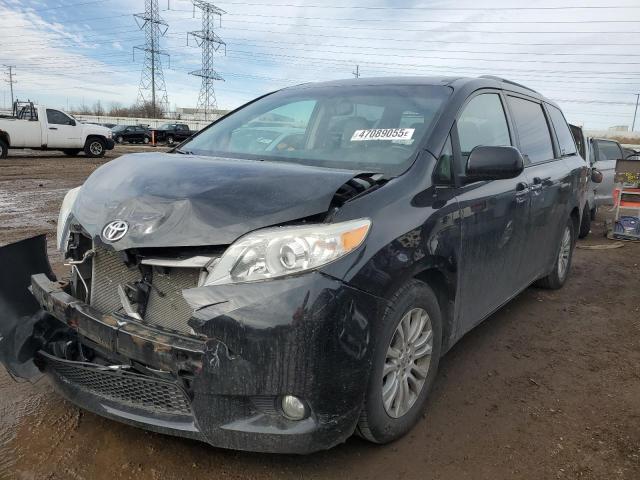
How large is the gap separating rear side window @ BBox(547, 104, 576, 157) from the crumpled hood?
3.32 metres

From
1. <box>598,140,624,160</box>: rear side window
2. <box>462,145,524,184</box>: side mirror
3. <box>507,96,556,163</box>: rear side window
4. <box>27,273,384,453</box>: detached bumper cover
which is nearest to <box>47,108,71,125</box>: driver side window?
<box>598,140,624,160</box>: rear side window

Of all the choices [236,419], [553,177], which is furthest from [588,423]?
[553,177]

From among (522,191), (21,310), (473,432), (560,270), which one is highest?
(522,191)

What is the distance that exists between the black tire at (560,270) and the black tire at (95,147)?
19197 millimetres

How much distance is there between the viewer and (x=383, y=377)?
2279 mm

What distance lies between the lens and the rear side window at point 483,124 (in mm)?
3011

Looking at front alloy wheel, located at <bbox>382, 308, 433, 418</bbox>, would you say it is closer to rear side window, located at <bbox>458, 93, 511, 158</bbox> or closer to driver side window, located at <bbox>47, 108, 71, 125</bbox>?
rear side window, located at <bbox>458, 93, 511, 158</bbox>

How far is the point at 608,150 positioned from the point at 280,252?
11285 mm

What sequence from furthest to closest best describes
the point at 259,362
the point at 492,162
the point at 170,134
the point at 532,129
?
1. the point at 170,134
2. the point at 532,129
3. the point at 492,162
4. the point at 259,362

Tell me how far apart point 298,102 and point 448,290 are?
5.59 ft

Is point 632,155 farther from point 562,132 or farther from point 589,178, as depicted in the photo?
point 562,132

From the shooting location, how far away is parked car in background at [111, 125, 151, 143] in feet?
117

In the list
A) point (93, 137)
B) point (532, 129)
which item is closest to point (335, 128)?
point (532, 129)

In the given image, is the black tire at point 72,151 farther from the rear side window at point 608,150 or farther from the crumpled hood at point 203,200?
the crumpled hood at point 203,200
